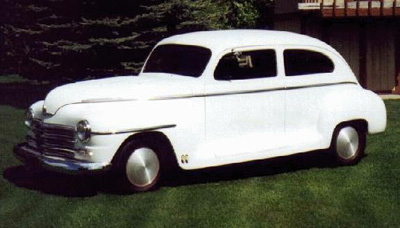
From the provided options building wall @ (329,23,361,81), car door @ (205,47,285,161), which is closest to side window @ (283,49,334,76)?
car door @ (205,47,285,161)

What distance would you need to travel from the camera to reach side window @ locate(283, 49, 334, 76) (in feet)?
33.2

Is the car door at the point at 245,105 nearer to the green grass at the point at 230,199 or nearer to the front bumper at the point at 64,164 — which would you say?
the green grass at the point at 230,199

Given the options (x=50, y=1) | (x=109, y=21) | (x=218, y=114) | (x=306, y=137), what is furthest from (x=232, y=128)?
(x=50, y=1)

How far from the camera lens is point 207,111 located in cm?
926

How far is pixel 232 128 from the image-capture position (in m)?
9.52

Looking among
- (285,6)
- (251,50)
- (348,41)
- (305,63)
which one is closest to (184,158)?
(251,50)

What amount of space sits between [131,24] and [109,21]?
2.53 feet

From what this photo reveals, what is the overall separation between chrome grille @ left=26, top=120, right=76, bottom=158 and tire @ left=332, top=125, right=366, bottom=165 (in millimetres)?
4203

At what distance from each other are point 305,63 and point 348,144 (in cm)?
149

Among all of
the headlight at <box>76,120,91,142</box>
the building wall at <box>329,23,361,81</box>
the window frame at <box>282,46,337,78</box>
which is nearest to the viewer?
the headlight at <box>76,120,91,142</box>

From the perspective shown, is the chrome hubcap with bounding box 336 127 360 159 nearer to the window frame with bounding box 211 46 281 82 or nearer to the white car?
the white car

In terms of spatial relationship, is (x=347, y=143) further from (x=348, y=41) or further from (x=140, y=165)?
(x=348, y=41)

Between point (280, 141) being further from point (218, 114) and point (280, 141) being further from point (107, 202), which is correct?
point (107, 202)

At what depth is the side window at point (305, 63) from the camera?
1011cm
